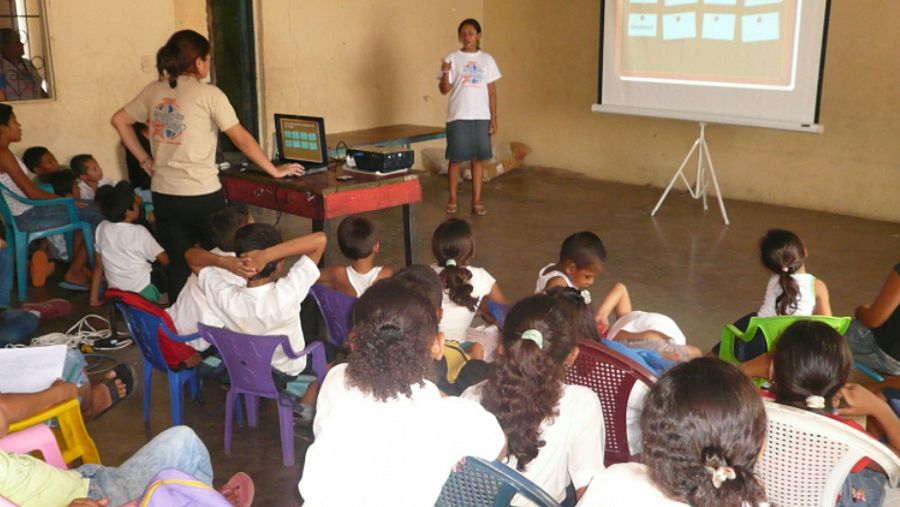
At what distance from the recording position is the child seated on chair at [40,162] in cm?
551

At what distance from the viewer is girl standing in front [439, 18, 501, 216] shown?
271 inches

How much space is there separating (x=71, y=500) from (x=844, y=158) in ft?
20.1

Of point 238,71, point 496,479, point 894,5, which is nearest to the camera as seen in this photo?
point 496,479

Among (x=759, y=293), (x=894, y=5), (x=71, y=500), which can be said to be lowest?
(x=759, y=293)

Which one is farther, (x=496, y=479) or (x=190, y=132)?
(x=190, y=132)

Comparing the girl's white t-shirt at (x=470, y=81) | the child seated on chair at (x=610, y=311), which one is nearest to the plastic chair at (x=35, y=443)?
the child seated on chair at (x=610, y=311)

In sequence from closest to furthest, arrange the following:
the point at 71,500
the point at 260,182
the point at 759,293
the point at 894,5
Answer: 1. the point at 71,500
2. the point at 260,182
3. the point at 759,293
4. the point at 894,5

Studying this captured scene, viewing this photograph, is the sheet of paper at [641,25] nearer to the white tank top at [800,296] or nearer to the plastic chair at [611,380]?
the white tank top at [800,296]

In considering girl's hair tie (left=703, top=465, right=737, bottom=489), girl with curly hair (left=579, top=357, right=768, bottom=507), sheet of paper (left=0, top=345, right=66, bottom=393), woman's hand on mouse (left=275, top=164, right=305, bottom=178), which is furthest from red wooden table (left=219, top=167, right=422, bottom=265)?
girl's hair tie (left=703, top=465, right=737, bottom=489)

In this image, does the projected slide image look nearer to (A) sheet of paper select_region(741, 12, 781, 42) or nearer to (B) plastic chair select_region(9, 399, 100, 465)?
(A) sheet of paper select_region(741, 12, 781, 42)

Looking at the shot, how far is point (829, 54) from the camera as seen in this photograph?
6.67m

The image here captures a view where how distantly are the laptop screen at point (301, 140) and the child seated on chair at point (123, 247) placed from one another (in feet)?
2.75

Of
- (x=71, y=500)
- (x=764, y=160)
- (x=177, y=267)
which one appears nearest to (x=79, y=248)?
(x=177, y=267)

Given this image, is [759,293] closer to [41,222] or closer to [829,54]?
[829,54]
